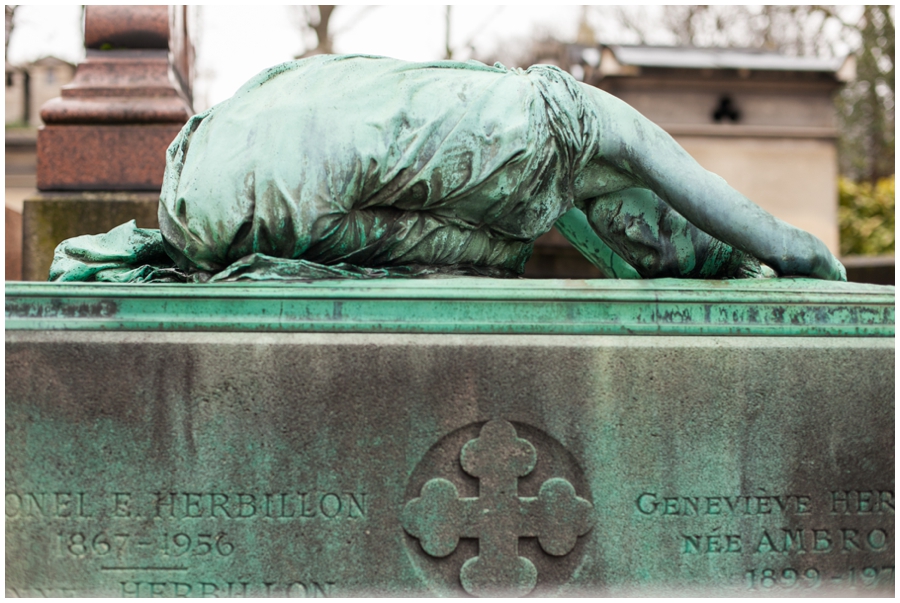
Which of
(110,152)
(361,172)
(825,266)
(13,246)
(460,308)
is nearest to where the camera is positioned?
(460,308)

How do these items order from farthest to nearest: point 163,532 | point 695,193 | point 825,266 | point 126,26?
point 126,26
point 825,266
point 695,193
point 163,532

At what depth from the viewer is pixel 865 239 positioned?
16.2 metres

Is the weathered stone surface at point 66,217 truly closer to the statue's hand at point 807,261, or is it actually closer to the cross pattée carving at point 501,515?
the cross pattée carving at point 501,515

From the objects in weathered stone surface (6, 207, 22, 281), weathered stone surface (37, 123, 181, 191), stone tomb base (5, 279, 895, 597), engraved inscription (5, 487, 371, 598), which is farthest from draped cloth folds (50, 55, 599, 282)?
weathered stone surface (6, 207, 22, 281)

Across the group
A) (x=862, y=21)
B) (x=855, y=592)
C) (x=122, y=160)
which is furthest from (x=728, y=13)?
(x=855, y=592)

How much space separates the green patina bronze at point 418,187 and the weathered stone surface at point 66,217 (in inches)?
87.9

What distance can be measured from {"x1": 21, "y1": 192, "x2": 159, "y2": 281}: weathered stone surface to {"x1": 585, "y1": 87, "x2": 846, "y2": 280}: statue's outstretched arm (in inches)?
138

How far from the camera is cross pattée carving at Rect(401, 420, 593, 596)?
2.88m

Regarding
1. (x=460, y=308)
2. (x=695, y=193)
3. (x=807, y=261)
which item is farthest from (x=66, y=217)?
(x=807, y=261)

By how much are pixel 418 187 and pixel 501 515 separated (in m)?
1.22

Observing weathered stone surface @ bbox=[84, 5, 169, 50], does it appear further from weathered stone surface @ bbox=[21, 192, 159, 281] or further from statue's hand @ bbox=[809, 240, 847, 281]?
statue's hand @ bbox=[809, 240, 847, 281]

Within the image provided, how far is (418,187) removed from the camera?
124 inches

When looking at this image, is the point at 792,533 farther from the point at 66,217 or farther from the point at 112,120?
the point at 112,120

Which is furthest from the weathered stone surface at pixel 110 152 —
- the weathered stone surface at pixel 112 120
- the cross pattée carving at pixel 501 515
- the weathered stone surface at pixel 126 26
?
the cross pattée carving at pixel 501 515
